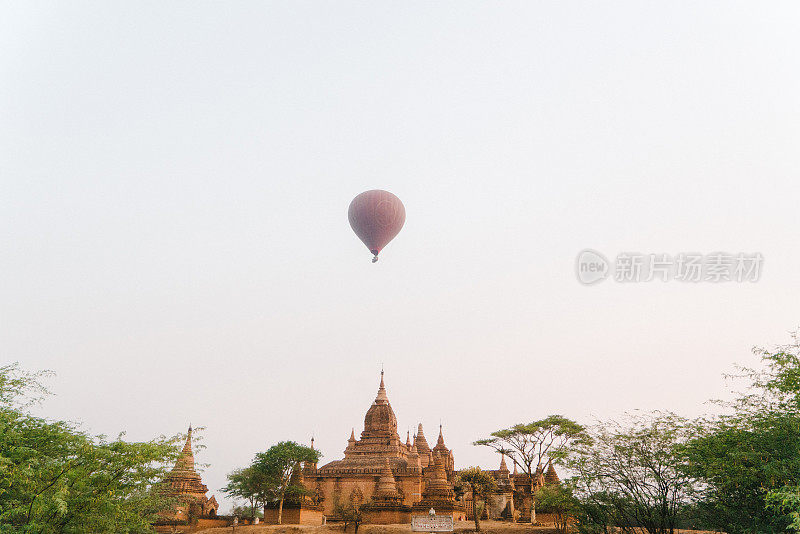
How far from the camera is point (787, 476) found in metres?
19.9

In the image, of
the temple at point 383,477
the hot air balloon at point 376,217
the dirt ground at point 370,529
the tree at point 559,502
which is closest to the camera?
the tree at point 559,502

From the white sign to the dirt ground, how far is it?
3.28m

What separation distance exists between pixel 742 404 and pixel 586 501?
996cm

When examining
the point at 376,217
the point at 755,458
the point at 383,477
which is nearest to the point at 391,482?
the point at 383,477

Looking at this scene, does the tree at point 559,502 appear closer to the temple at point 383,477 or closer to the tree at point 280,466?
the temple at point 383,477

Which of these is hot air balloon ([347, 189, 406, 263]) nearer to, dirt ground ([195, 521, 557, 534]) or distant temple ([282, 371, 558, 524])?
dirt ground ([195, 521, 557, 534])

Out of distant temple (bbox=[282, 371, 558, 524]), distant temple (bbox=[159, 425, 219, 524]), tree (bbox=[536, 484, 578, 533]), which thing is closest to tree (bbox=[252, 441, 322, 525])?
distant temple (bbox=[282, 371, 558, 524])

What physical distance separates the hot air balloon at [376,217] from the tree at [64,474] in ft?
66.3

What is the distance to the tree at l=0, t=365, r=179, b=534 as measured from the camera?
18531mm

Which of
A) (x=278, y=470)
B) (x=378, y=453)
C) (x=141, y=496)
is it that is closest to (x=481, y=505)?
(x=378, y=453)

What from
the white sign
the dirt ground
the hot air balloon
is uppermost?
the hot air balloon

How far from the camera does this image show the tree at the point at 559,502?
3217 centimetres

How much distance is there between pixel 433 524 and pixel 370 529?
26.0ft

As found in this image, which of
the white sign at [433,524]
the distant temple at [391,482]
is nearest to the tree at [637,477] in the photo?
the white sign at [433,524]
